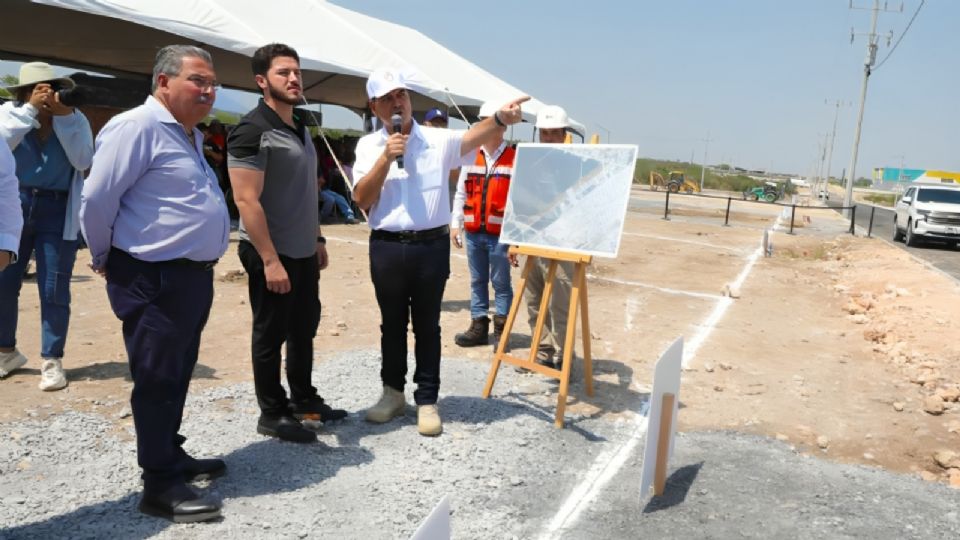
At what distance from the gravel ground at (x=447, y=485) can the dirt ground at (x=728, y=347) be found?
34cm

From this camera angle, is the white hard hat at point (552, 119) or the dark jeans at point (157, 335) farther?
the white hard hat at point (552, 119)

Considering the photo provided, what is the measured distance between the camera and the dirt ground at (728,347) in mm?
4535

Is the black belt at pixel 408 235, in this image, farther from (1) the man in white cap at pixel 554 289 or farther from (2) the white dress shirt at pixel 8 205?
(2) the white dress shirt at pixel 8 205

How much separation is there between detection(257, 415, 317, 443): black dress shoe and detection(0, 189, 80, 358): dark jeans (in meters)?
1.72

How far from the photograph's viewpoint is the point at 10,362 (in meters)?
4.67

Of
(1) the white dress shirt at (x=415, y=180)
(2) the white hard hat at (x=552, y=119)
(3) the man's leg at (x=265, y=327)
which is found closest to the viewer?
(3) the man's leg at (x=265, y=327)

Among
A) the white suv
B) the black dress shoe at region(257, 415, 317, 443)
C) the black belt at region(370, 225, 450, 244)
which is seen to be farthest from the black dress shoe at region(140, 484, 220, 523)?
the white suv

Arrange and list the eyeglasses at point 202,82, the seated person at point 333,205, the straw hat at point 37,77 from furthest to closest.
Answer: the seated person at point 333,205 < the straw hat at point 37,77 < the eyeglasses at point 202,82

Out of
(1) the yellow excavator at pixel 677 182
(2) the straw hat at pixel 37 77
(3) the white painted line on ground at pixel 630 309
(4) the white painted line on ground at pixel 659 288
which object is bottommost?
(3) the white painted line on ground at pixel 630 309

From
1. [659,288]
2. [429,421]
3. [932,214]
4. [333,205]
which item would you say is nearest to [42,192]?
[429,421]

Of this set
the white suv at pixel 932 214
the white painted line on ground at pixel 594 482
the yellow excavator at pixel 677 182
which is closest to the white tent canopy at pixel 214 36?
the white painted line on ground at pixel 594 482

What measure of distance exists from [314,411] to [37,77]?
2.52m

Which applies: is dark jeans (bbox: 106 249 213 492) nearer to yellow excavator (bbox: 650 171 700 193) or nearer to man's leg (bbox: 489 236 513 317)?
man's leg (bbox: 489 236 513 317)

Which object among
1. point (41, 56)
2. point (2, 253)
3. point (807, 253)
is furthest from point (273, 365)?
point (807, 253)
